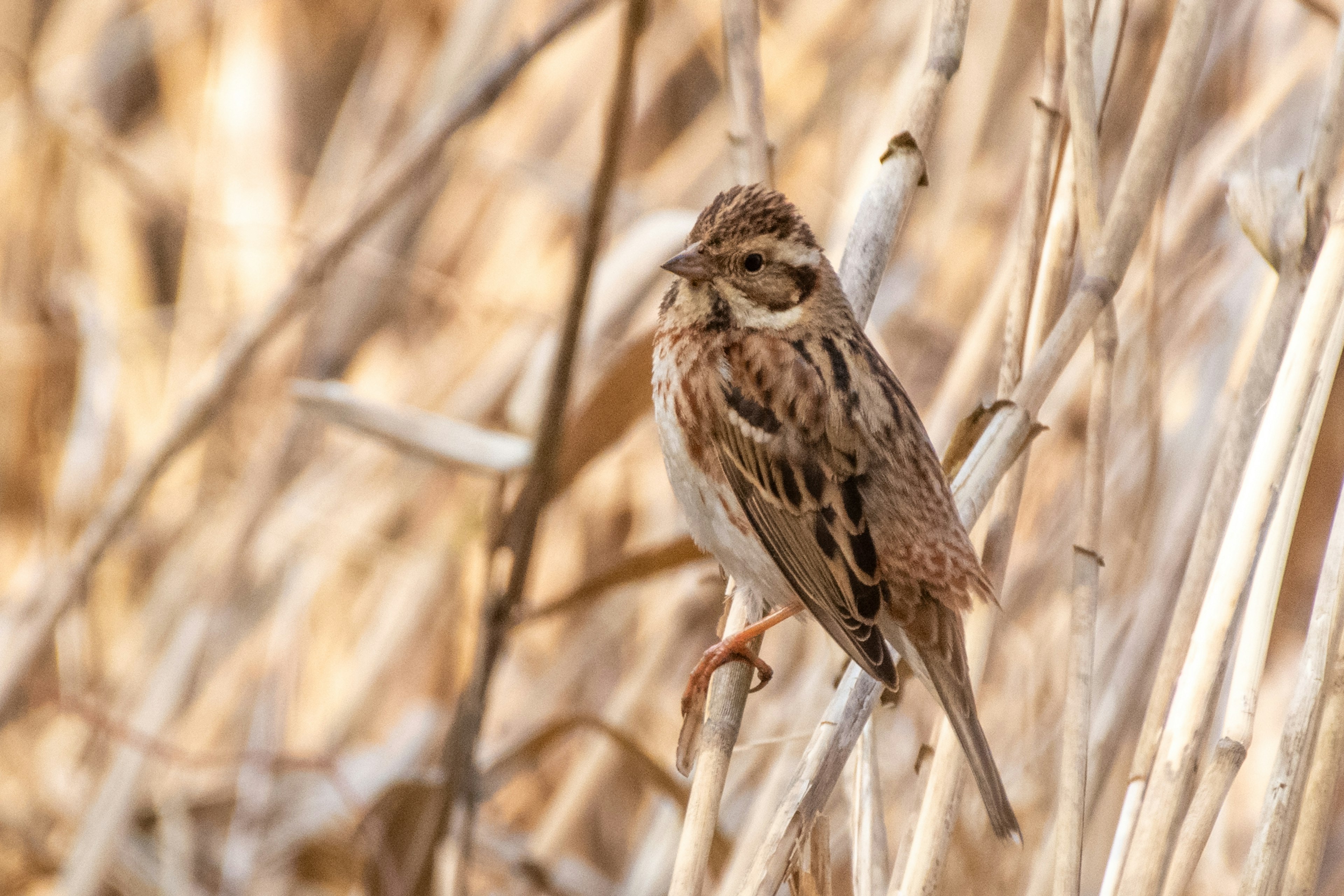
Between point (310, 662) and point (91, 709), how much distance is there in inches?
29.1

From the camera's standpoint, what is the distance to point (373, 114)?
3.84 meters

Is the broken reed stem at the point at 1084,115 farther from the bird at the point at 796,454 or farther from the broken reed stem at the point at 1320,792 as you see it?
the broken reed stem at the point at 1320,792

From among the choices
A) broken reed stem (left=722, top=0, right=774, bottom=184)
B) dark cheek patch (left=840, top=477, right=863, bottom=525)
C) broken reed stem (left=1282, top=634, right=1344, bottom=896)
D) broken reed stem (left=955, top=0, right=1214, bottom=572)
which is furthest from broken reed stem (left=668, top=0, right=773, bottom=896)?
broken reed stem (left=1282, top=634, right=1344, bottom=896)

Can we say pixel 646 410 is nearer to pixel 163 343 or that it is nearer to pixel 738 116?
pixel 738 116

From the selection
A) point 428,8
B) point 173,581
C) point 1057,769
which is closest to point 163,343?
point 173,581

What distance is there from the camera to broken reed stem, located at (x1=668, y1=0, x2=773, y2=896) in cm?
148

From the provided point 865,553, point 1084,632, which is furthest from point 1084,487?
point 865,553

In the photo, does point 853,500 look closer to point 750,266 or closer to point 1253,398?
point 750,266

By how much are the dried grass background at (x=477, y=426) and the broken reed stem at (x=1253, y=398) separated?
0.49m

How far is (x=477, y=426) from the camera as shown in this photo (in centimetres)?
346

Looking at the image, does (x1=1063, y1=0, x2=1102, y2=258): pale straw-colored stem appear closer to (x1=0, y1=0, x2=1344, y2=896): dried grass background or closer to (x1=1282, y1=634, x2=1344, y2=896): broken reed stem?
(x1=0, y1=0, x2=1344, y2=896): dried grass background

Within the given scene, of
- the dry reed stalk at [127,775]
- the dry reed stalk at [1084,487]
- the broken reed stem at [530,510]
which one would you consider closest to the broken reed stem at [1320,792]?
the dry reed stalk at [1084,487]

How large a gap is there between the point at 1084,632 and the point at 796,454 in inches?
21.4

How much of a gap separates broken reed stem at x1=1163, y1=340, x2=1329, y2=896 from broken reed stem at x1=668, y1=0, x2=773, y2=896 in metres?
0.58
